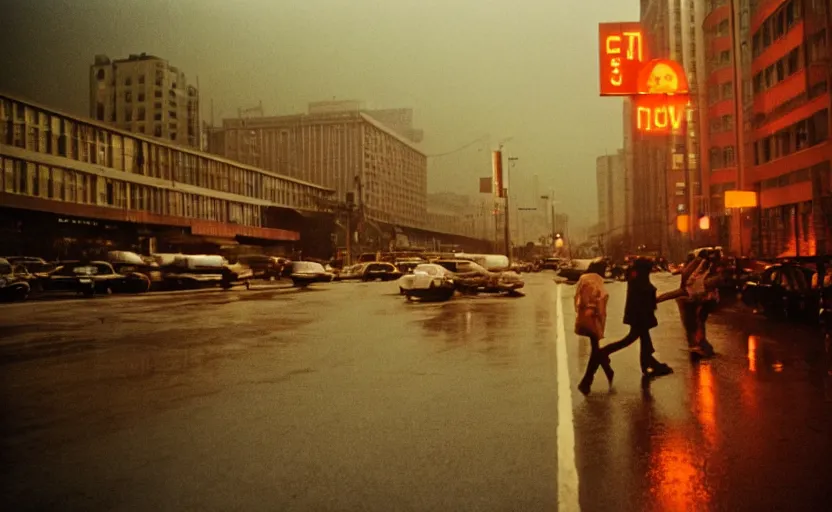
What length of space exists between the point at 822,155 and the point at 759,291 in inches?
993

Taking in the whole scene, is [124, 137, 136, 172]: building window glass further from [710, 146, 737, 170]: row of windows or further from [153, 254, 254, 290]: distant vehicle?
[710, 146, 737, 170]: row of windows

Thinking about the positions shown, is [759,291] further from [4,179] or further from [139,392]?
[4,179]

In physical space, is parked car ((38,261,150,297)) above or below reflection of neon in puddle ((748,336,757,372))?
above

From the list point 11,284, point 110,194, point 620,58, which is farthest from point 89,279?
point 620,58

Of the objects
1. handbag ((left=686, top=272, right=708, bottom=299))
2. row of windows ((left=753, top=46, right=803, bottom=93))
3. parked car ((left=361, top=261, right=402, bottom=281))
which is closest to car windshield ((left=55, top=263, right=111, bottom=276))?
parked car ((left=361, top=261, right=402, bottom=281))

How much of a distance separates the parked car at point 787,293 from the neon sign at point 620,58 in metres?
14.9

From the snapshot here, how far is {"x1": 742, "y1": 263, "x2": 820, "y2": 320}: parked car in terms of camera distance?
17.7 metres

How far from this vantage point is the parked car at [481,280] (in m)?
31.3

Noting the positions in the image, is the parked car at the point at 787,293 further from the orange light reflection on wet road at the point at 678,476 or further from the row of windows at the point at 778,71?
the row of windows at the point at 778,71

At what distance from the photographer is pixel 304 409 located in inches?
309

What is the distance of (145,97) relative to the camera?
9781cm

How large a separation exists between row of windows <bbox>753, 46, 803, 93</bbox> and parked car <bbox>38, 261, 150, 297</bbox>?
39407mm

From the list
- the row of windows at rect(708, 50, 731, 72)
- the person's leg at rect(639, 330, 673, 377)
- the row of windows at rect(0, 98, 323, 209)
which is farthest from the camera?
the row of windows at rect(708, 50, 731, 72)

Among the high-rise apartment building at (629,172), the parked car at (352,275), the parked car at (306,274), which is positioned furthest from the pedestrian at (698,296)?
the high-rise apartment building at (629,172)
